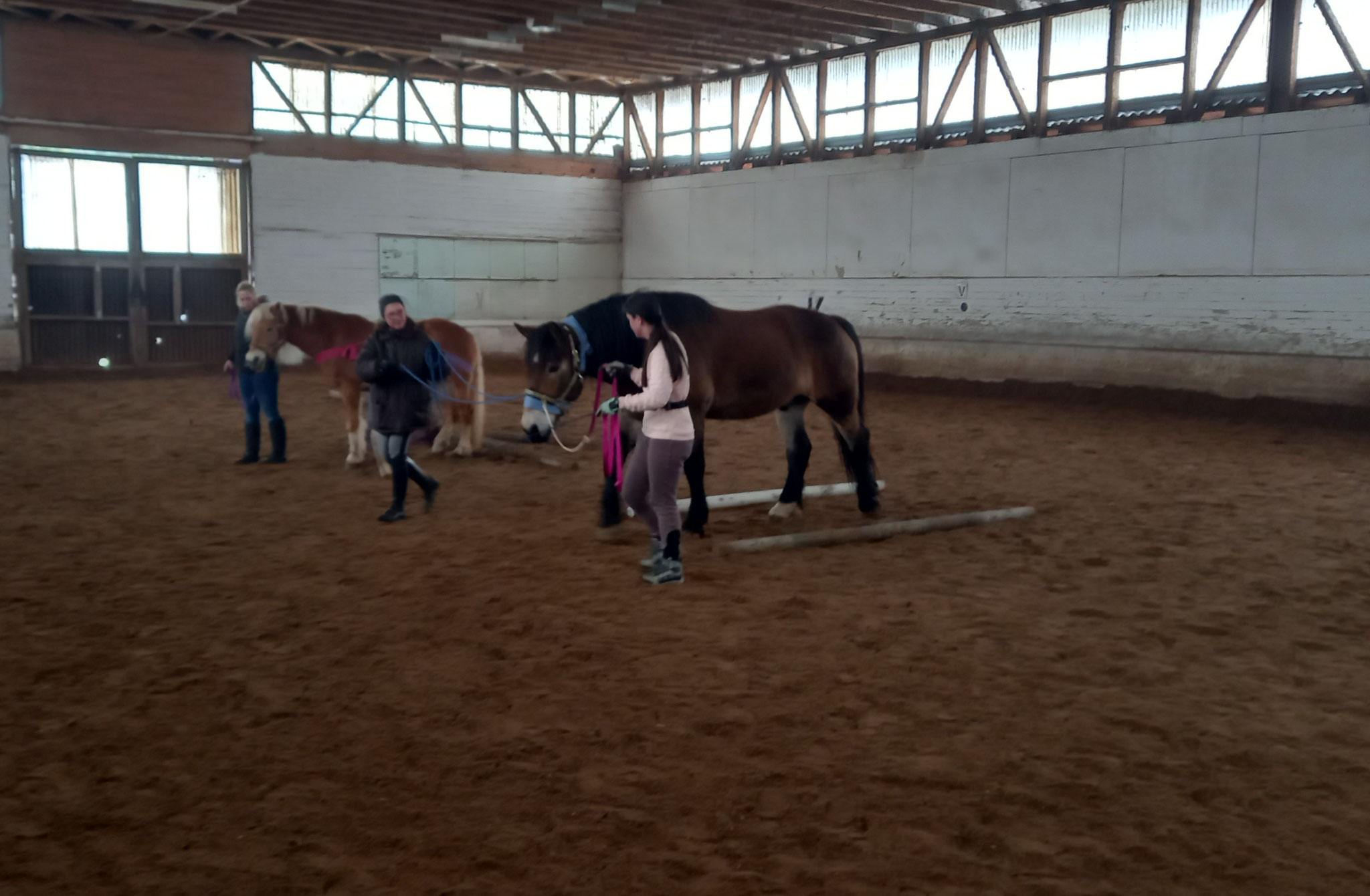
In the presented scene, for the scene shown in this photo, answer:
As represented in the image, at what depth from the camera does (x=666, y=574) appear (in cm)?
549

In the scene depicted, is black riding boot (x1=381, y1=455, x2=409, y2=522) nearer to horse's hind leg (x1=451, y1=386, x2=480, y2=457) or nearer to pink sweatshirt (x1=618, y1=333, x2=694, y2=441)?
pink sweatshirt (x1=618, y1=333, x2=694, y2=441)

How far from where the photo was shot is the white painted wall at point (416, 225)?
18234mm

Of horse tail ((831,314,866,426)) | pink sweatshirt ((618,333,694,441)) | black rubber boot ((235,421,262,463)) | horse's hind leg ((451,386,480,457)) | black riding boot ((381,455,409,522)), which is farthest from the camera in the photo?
horse's hind leg ((451,386,480,457))

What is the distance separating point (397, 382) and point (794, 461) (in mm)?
2617

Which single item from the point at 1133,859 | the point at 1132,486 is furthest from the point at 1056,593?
the point at 1132,486

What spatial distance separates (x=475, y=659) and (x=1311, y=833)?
2906mm

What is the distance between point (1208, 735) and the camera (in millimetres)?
3623

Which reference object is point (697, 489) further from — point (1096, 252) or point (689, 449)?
point (1096, 252)

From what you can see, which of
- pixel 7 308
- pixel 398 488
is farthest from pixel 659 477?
pixel 7 308

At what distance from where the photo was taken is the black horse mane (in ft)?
20.5

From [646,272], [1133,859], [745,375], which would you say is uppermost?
[646,272]

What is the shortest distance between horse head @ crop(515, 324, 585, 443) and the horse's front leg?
0.85m

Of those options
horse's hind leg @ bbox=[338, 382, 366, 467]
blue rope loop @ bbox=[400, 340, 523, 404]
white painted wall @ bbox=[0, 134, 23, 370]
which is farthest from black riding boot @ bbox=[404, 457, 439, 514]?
white painted wall @ bbox=[0, 134, 23, 370]

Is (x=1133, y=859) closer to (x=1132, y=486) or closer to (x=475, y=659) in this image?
(x=475, y=659)
